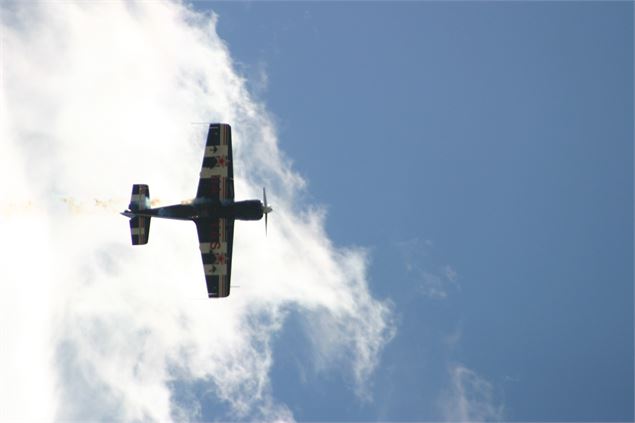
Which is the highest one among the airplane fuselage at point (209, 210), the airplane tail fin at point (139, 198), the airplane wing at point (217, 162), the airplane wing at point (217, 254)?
the airplane wing at point (217, 162)

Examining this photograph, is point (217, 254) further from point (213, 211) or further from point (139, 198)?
point (139, 198)

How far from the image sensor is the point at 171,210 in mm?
60844

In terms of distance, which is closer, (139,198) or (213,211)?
(213,211)

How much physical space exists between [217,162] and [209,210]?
3.72 meters

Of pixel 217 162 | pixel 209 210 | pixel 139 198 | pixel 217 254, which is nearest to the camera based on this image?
pixel 217 162

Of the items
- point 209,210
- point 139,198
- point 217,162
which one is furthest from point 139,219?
point 217,162

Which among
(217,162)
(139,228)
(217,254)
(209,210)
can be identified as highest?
(217,162)

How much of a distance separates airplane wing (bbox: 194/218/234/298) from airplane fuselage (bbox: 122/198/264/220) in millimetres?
1336

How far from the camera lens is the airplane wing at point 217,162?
196ft

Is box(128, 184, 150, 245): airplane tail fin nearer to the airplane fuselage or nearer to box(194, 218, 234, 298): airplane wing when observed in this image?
the airplane fuselage

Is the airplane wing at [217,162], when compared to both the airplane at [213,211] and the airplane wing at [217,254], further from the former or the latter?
the airplane wing at [217,254]

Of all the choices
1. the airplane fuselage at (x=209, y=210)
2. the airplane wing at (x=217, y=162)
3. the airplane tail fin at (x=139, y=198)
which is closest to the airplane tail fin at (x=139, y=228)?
the airplane fuselage at (x=209, y=210)

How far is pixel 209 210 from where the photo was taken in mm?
60031

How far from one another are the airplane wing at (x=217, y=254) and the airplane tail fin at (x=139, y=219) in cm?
413
